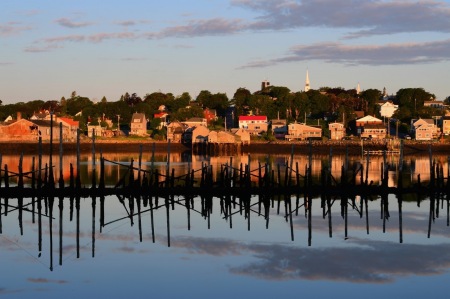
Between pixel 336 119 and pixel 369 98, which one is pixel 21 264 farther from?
pixel 369 98

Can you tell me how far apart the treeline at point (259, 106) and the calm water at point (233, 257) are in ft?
325

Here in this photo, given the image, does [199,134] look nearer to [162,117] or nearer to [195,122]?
[195,122]

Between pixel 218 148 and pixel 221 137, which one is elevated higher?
pixel 221 137

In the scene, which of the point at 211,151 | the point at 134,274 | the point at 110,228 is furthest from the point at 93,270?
the point at 211,151

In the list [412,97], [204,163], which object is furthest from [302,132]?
[204,163]

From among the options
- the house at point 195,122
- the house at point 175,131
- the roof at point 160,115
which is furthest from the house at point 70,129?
the house at point 195,122

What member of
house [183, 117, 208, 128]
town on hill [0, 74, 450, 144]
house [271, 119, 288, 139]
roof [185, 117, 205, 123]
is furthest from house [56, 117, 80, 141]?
house [271, 119, 288, 139]

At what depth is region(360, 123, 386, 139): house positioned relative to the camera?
371 ft

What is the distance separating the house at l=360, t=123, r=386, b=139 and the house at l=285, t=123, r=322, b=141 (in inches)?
251

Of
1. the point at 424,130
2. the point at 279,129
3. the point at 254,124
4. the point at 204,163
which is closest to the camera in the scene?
the point at 204,163

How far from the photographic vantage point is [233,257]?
21891 mm

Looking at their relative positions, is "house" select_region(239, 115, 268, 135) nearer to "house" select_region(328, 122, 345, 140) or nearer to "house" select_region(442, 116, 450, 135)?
"house" select_region(328, 122, 345, 140)

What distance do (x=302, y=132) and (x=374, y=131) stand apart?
33.4ft

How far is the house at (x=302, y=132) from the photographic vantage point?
112 meters
